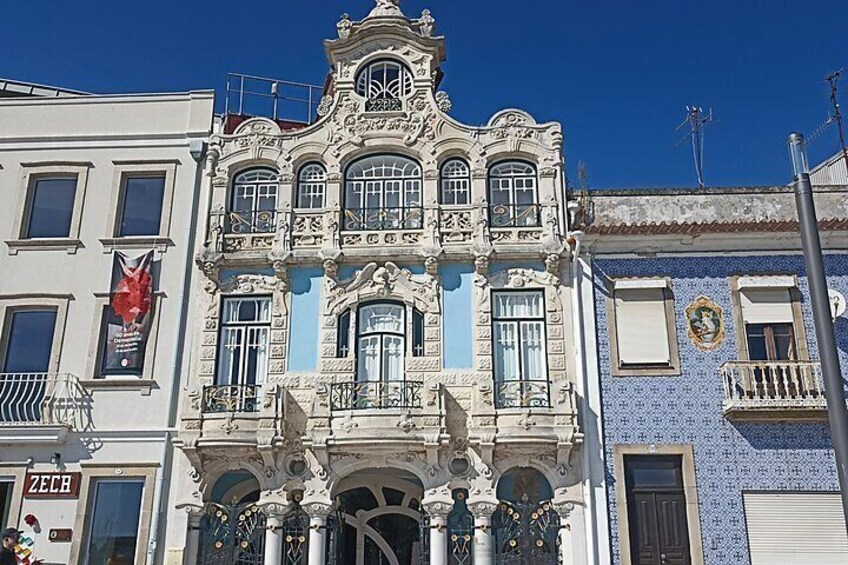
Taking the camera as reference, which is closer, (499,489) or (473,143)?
(499,489)

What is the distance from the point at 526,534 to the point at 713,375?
4699 millimetres

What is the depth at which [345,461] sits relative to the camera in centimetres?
1722

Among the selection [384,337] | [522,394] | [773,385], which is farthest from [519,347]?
[773,385]

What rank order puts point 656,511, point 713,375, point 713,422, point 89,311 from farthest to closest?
point 89,311
point 713,375
point 713,422
point 656,511

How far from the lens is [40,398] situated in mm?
17953

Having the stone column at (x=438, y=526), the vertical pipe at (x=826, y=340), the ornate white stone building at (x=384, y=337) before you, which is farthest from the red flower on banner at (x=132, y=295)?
the vertical pipe at (x=826, y=340)

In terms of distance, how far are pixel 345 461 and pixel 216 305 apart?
4329 mm

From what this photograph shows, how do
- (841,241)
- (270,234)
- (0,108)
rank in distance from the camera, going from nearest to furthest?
(841,241)
(270,234)
(0,108)

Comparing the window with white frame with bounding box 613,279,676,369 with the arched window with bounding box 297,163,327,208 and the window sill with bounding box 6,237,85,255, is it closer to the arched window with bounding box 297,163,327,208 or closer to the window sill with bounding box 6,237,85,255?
the arched window with bounding box 297,163,327,208

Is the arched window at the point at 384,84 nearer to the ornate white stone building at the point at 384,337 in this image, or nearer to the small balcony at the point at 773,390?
the ornate white stone building at the point at 384,337

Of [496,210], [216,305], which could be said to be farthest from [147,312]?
[496,210]

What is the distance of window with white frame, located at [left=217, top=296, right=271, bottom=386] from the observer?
1816cm

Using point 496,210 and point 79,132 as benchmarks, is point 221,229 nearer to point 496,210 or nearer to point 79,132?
point 79,132

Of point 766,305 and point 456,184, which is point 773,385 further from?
point 456,184
